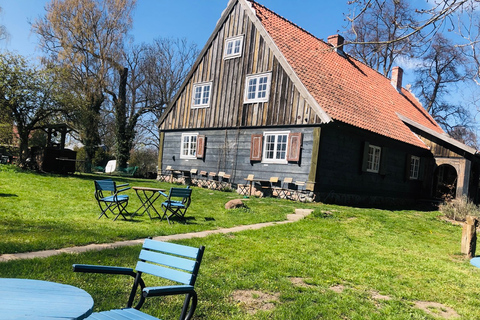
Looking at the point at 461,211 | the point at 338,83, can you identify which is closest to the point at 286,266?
the point at 461,211

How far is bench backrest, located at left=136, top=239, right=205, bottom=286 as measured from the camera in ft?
9.00

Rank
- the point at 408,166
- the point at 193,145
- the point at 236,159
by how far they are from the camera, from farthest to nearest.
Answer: the point at 193,145 < the point at 408,166 < the point at 236,159

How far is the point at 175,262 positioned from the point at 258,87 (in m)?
14.0

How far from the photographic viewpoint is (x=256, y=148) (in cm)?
1579

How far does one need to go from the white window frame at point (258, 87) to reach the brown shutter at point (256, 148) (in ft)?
5.44

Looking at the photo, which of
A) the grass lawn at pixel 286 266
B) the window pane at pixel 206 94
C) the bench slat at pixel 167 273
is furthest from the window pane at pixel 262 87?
the bench slat at pixel 167 273

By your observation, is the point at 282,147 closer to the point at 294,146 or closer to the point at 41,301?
the point at 294,146

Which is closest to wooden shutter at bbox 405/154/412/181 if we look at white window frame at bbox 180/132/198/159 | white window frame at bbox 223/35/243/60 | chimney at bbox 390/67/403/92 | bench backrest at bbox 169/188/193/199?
chimney at bbox 390/67/403/92

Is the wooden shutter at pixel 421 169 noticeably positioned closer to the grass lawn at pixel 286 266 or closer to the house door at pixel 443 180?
the house door at pixel 443 180

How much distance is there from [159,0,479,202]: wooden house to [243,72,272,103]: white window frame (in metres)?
0.05

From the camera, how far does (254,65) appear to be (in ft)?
53.8

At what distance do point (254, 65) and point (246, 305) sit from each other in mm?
13727

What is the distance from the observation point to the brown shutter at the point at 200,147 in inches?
714

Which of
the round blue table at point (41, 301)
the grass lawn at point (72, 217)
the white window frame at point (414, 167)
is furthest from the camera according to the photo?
the white window frame at point (414, 167)
